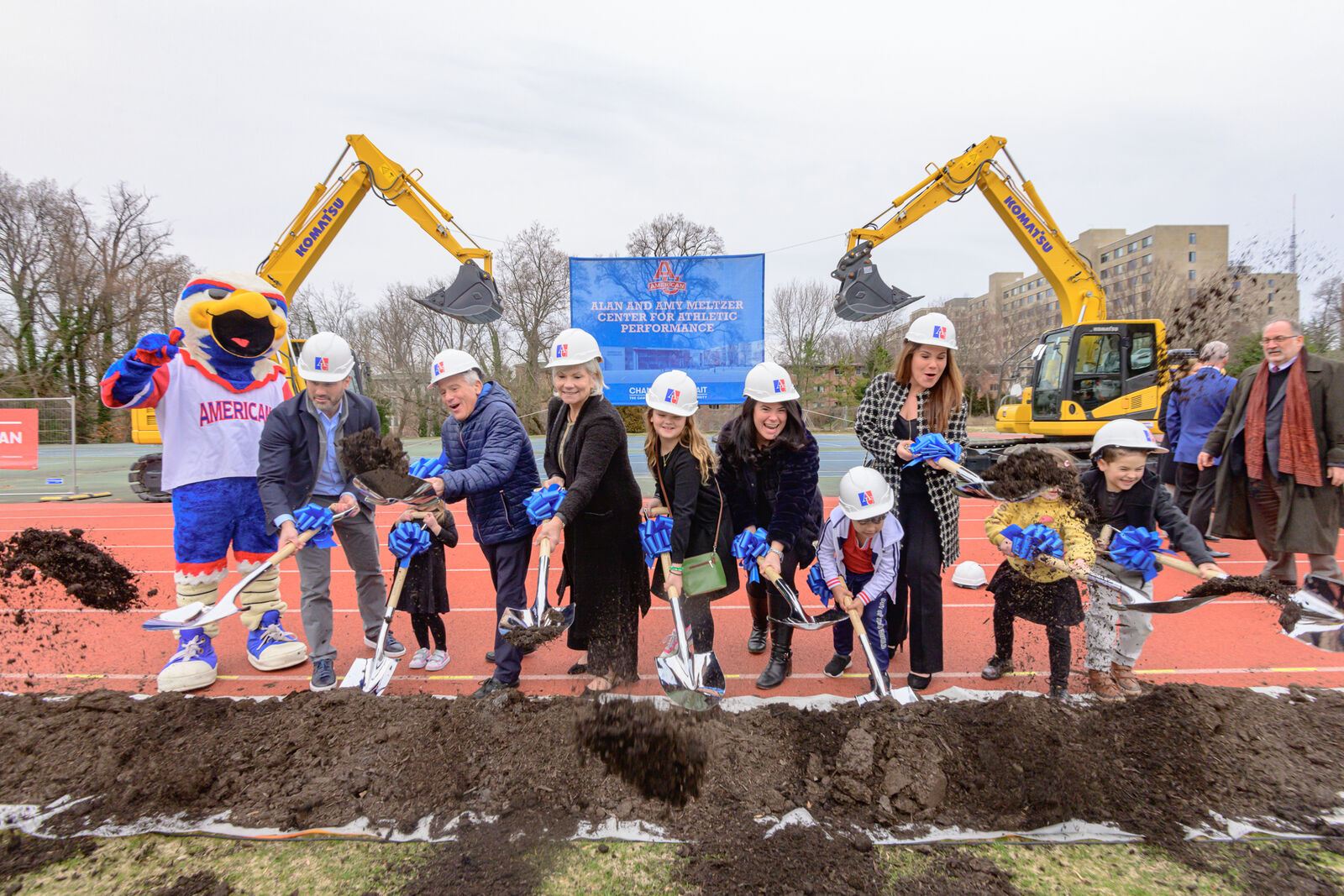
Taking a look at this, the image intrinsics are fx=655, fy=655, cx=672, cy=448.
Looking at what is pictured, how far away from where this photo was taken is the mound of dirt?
2.34m

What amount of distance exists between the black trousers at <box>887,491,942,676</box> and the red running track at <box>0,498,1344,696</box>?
0.32m

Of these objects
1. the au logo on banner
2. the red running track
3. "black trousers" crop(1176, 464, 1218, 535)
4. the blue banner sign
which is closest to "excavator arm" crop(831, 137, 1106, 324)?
the blue banner sign

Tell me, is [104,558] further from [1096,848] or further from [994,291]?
[994,291]

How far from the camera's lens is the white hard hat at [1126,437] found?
312 centimetres

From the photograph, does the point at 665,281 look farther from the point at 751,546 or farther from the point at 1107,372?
the point at 751,546

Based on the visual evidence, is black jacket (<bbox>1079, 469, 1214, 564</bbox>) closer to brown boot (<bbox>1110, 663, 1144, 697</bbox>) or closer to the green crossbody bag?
brown boot (<bbox>1110, 663, 1144, 697</bbox>)

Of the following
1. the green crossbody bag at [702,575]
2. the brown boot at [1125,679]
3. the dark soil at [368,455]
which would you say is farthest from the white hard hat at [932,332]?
the dark soil at [368,455]

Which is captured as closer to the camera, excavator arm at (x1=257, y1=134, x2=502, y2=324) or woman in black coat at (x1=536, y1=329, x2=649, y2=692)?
woman in black coat at (x1=536, y1=329, x2=649, y2=692)

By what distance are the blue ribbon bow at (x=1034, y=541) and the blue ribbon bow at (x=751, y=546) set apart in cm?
110

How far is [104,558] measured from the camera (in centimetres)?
333

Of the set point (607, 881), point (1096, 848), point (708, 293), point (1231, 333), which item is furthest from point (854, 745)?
point (1231, 333)

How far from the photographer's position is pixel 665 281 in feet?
31.6

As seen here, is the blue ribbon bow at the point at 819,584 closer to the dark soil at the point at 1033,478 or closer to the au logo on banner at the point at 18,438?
the dark soil at the point at 1033,478

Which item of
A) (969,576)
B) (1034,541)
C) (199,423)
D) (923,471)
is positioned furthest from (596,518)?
(969,576)
